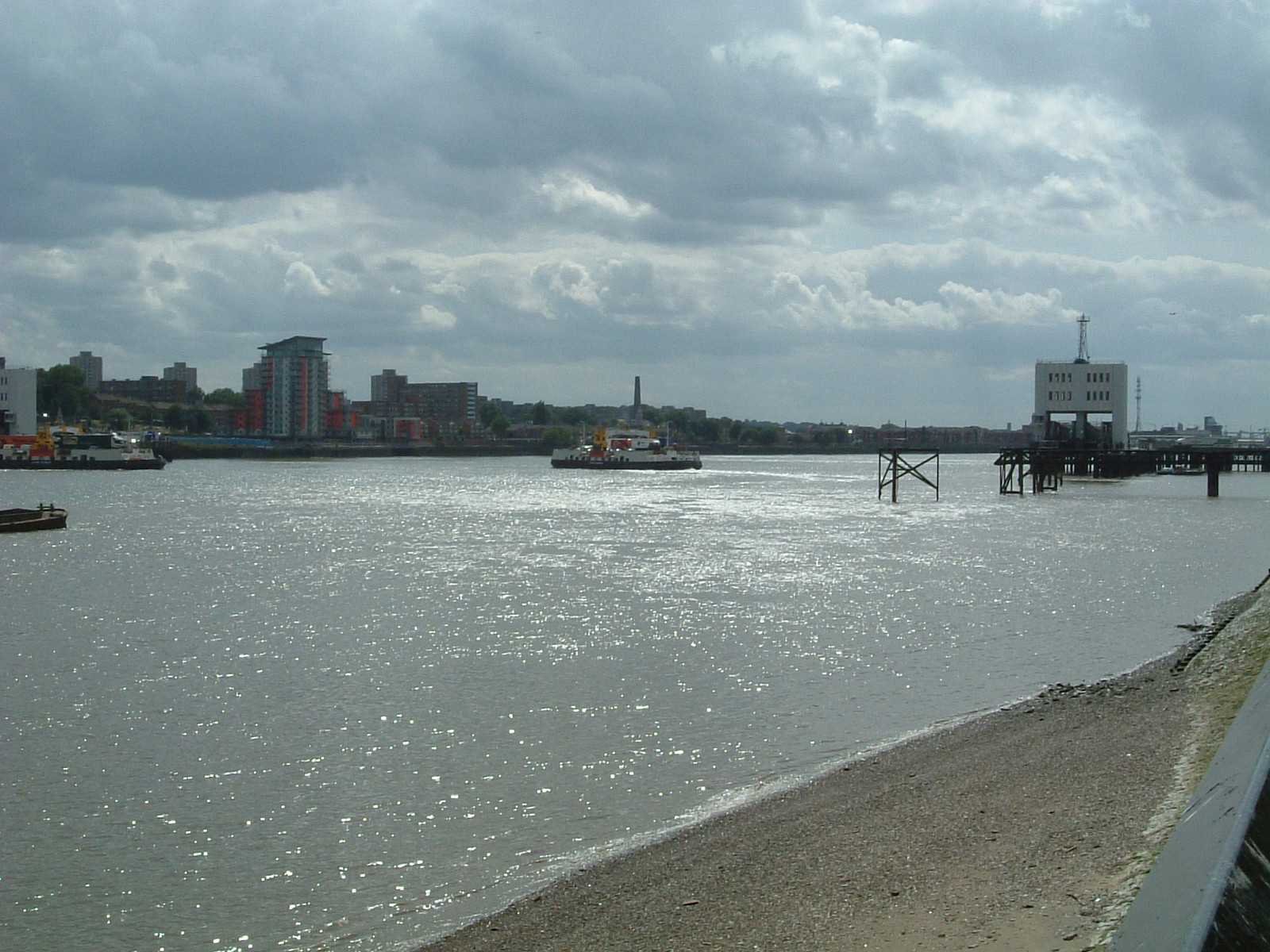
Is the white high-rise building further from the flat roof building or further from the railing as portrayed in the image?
the railing

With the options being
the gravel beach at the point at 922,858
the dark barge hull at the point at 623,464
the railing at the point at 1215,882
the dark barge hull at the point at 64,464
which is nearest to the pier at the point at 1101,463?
the dark barge hull at the point at 623,464

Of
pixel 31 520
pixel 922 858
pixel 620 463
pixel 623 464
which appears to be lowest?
pixel 31 520

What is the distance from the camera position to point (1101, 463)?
120375 mm

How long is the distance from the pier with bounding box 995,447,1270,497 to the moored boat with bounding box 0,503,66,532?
66488mm

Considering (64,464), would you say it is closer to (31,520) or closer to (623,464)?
(623,464)

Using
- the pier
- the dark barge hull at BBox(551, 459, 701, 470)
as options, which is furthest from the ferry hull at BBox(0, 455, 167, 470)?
the pier

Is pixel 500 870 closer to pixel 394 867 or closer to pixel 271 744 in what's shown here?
pixel 394 867

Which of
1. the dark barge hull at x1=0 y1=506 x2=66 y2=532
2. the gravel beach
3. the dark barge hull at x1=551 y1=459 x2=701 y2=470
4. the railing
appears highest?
the railing

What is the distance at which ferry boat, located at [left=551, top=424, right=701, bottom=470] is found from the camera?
161250mm

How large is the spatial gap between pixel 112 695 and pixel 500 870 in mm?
10809

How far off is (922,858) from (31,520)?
57.5 meters

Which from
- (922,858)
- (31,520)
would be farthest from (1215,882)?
(31,520)

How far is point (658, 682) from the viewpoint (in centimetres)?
2027

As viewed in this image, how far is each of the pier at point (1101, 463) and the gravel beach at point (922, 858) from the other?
78.0m
